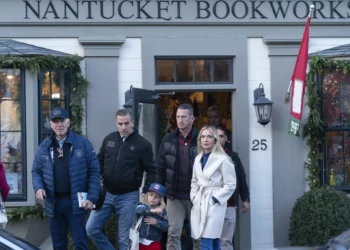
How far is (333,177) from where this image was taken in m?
10.8

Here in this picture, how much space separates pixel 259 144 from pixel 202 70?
4.26 feet

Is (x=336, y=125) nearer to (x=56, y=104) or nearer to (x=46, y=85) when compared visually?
(x=56, y=104)

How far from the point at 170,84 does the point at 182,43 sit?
59 centimetres

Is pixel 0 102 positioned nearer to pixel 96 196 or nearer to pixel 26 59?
pixel 26 59

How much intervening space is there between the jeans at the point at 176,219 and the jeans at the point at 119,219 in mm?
599

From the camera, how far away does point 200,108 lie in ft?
38.7

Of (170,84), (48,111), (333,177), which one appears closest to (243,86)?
(170,84)

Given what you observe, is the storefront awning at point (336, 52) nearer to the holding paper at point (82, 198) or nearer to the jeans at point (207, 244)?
the jeans at point (207, 244)

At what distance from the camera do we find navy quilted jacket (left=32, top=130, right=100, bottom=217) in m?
8.27

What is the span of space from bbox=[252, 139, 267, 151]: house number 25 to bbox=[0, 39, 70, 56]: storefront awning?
285cm

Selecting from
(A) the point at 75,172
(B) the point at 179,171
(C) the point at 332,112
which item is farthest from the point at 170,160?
(C) the point at 332,112

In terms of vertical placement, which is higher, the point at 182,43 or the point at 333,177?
the point at 182,43

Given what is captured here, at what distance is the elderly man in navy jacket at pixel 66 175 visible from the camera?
8.28m

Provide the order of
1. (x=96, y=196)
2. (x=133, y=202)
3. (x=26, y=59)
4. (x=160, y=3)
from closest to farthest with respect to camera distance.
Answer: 1. (x=96, y=196)
2. (x=133, y=202)
3. (x=26, y=59)
4. (x=160, y=3)
